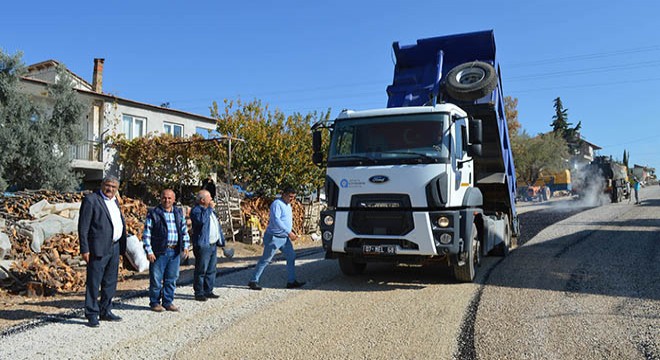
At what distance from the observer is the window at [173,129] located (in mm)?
23422

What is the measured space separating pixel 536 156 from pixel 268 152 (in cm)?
3742

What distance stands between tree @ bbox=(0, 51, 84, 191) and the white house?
128 centimetres

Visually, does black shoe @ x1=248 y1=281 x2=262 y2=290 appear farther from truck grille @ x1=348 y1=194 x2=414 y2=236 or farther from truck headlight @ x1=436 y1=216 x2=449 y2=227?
truck headlight @ x1=436 y1=216 x2=449 y2=227

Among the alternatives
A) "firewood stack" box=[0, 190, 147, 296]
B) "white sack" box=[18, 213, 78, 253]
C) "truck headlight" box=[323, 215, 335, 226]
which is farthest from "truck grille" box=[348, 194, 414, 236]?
"white sack" box=[18, 213, 78, 253]

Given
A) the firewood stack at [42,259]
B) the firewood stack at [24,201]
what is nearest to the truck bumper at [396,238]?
the firewood stack at [42,259]

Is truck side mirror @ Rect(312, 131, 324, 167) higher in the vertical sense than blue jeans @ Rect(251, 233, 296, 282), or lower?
higher

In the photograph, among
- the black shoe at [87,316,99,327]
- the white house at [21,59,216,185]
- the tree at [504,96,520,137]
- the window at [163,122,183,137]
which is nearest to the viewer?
the black shoe at [87,316,99,327]

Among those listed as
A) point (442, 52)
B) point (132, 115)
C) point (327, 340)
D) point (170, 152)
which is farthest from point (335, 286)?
point (132, 115)

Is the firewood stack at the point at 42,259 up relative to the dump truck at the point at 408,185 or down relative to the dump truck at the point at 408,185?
down

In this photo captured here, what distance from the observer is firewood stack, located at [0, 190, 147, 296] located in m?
7.65

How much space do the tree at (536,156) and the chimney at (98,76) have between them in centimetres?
3651

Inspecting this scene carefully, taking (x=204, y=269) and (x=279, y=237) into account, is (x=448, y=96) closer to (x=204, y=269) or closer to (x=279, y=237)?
(x=279, y=237)

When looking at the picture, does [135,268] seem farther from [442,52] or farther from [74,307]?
[442,52]

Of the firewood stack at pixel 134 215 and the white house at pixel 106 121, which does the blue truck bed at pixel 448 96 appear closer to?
the firewood stack at pixel 134 215
